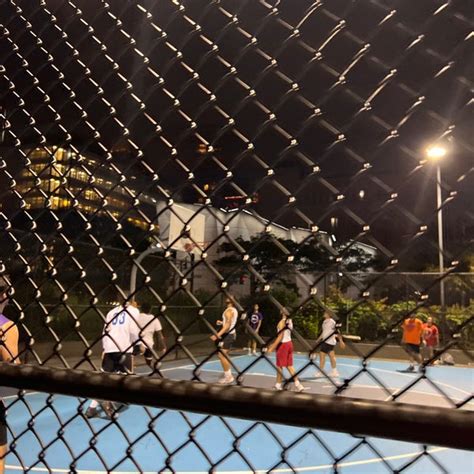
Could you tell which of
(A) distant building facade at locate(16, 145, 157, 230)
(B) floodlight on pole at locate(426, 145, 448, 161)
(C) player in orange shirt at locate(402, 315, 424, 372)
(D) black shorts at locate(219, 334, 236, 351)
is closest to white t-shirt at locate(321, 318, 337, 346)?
(C) player in orange shirt at locate(402, 315, 424, 372)

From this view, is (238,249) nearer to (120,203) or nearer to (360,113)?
(360,113)

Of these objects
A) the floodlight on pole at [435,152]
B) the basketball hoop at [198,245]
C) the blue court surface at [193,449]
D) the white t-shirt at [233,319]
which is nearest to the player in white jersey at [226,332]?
the white t-shirt at [233,319]

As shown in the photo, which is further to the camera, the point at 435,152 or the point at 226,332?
the point at 226,332

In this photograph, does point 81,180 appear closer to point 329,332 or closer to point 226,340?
point 329,332

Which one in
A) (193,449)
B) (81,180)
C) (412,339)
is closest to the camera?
(81,180)

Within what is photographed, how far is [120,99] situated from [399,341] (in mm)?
1184

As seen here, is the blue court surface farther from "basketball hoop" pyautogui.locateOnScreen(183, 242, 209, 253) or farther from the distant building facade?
the distant building facade

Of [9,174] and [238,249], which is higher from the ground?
[9,174]

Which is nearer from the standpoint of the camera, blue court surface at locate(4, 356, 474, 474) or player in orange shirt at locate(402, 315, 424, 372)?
player in orange shirt at locate(402, 315, 424, 372)

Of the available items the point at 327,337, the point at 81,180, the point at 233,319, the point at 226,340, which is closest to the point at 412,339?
the point at 226,340

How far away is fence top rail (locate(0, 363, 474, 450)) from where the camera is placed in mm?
837

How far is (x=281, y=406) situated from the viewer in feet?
3.23

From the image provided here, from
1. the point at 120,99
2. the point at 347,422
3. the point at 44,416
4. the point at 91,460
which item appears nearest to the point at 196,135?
the point at 120,99

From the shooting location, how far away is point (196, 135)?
150 centimetres
